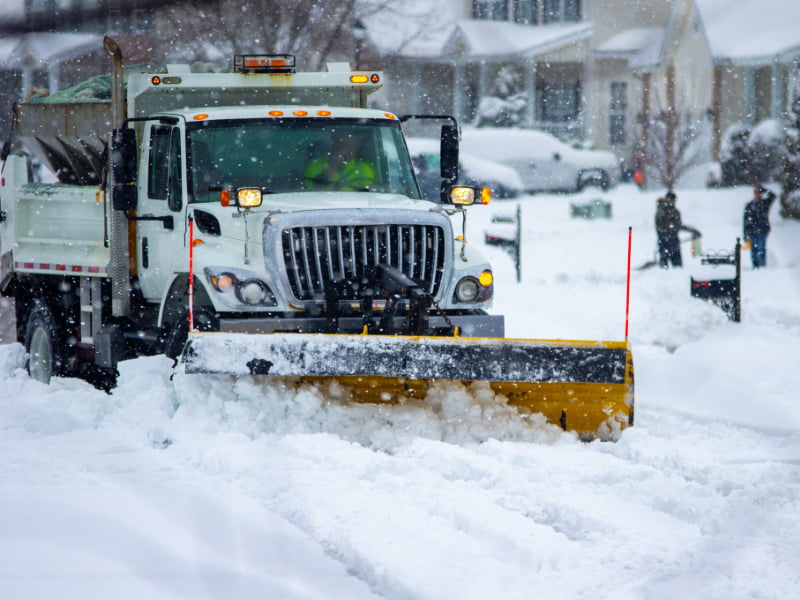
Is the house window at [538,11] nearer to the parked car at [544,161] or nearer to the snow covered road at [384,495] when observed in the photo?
the parked car at [544,161]

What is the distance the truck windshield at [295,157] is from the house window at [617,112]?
1334 inches

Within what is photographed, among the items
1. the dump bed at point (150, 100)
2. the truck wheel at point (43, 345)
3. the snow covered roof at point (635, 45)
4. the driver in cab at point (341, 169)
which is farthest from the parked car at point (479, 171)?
the driver in cab at point (341, 169)

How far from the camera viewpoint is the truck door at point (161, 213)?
7914 millimetres

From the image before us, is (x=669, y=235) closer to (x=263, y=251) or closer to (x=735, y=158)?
(x=263, y=251)

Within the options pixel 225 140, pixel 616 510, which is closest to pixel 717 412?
pixel 616 510

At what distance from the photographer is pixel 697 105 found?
36.8 m

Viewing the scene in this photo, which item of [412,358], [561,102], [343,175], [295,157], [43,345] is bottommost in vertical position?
[43,345]

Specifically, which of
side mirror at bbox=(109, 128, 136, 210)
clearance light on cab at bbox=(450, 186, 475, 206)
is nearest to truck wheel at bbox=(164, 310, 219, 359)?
side mirror at bbox=(109, 128, 136, 210)

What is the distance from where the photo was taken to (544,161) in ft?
111

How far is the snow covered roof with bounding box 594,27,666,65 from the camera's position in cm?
3975

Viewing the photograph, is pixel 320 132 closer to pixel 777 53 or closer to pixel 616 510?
pixel 616 510

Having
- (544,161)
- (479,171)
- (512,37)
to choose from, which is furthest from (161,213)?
(512,37)

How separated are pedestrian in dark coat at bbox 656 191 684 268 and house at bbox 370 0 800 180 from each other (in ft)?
56.0

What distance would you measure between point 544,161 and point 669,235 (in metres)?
14.9
